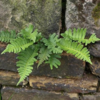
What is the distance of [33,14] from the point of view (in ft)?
6.38

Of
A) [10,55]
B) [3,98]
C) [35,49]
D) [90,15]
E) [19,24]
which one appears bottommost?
[3,98]

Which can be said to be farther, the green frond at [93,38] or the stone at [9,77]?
the stone at [9,77]

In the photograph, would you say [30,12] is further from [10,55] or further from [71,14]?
[10,55]

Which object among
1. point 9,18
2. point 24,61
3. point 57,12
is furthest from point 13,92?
point 57,12

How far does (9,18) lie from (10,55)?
1.65 ft

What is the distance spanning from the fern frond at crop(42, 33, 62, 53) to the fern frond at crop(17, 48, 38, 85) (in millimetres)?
180

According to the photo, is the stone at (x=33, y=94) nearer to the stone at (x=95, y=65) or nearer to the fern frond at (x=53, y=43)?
the stone at (x=95, y=65)

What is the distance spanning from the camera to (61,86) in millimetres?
2283

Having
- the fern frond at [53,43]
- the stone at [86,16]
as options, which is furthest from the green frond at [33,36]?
the stone at [86,16]

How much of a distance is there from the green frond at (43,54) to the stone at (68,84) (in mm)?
525

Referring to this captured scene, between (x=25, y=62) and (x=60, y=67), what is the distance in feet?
1.81

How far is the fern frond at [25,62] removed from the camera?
1.78m

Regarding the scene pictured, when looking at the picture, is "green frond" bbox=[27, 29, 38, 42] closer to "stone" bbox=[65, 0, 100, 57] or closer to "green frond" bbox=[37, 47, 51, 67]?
"green frond" bbox=[37, 47, 51, 67]

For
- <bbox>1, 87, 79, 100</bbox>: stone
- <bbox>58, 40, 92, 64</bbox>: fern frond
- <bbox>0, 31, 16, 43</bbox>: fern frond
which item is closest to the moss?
<bbox>58, 40, 92, 64</bbox>: fern frond
